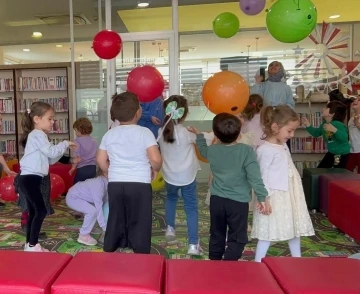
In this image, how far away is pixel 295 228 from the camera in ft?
8.27

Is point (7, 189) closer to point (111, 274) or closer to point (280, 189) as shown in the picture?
point (280, 189)

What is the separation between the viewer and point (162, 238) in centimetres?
358

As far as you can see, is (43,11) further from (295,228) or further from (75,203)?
(295,228)

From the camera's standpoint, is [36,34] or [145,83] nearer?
[145,83]

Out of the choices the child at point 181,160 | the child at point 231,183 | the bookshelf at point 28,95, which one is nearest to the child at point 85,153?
the child at point 181,160

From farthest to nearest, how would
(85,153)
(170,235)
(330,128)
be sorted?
1. (330,128)
2. (85,153)
3. (170,235)

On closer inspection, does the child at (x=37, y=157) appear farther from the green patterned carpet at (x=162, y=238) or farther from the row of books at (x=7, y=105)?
the row of books at (x=7, y=105)

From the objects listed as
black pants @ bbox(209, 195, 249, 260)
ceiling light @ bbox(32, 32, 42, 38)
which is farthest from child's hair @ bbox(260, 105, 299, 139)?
ceiling light @ bbox(32, 32, 42, 38)

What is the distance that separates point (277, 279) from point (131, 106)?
132 centimetres

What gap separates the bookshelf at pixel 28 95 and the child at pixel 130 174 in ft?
16.3

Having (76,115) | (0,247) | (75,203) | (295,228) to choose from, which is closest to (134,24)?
(76,115)

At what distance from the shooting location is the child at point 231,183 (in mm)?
2424

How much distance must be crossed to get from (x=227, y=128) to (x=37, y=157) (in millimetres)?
1521

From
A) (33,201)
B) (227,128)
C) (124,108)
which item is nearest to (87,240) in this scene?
(33,201)
